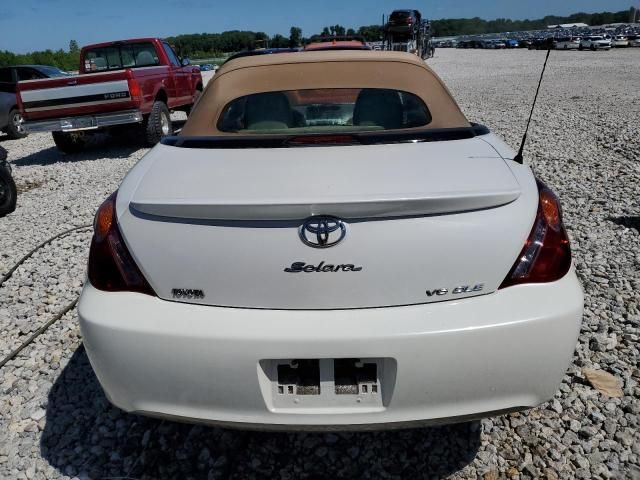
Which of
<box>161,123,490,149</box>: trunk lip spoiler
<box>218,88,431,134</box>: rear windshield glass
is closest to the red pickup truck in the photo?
<box>218,88,431,134</box>: rear windshield glass

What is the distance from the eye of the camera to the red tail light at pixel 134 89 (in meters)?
8.27

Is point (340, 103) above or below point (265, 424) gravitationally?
above

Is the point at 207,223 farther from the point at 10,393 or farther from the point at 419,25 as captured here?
the point at 419,25

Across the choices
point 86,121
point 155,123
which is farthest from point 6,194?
point 155,123

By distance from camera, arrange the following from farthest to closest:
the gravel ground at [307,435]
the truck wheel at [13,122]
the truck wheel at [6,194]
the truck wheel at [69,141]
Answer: the truck wheel at [13,122] → the truck wheel at [69,141] → the truck wheel at [6,194] → the gravel ground at [307,435]

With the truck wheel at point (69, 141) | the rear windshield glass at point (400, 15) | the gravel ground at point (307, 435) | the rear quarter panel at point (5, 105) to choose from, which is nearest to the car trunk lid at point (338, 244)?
the gravel ground at point (307, 435)

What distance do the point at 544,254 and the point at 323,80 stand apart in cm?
162

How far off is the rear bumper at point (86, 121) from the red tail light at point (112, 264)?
7.10 metres

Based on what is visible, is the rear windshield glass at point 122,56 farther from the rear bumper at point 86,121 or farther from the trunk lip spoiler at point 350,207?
the trunk lip spoiler at point 350,207

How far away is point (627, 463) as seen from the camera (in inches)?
81.3

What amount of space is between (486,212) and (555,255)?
321 millimetres

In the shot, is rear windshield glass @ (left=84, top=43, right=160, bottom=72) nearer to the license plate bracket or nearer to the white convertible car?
the white convertible car

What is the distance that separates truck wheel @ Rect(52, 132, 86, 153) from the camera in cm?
938

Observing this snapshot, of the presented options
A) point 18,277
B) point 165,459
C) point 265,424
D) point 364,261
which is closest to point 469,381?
point 364,261
